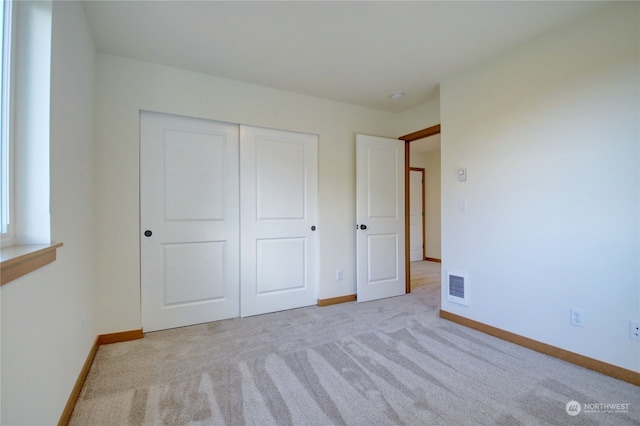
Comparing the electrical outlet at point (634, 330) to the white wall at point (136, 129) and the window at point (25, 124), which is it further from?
the window at point (25, 124)

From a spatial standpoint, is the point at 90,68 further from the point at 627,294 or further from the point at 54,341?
the point at 627,294

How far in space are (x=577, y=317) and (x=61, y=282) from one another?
10.6 feet

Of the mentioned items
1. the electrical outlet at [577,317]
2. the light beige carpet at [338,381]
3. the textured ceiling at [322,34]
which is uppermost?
the textured ceiling at [322,34]

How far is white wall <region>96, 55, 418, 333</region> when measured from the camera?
234 centimetres

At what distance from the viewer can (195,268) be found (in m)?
2.70

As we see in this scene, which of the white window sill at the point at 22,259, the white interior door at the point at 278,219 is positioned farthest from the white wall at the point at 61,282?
the white interior door at the point at 278,219

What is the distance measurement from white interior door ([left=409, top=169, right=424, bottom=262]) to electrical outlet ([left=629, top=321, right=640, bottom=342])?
4.44 meters

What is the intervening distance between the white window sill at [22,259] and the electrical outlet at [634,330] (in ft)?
10.1

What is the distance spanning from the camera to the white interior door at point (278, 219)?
115 inches

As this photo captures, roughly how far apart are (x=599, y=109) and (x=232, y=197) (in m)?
3.00

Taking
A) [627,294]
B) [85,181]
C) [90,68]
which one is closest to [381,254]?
[627,294]

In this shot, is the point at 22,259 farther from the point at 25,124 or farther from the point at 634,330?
the point at 634,330

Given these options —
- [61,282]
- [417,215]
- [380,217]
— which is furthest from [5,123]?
[417,215]

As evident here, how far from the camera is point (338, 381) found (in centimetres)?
177
